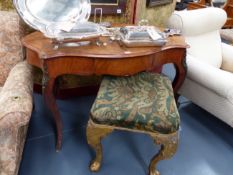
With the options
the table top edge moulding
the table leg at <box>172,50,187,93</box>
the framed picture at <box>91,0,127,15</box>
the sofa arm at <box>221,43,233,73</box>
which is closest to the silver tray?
the table top edge moulding

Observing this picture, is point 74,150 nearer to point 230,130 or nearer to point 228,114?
point 228,114

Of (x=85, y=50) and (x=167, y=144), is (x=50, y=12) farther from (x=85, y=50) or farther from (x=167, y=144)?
(x=167, y=144)

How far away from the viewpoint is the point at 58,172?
1564 millimetres

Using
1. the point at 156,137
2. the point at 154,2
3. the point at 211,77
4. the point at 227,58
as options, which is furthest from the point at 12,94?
the point at 227,58

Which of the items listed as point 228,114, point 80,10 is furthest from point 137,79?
point 228,114

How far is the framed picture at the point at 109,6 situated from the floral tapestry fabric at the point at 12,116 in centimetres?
85

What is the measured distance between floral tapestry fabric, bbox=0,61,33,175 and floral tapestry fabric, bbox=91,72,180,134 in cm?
37

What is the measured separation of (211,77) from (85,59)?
0.95m

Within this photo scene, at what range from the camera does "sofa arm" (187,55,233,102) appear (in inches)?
68.0

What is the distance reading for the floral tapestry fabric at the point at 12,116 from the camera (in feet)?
3.62

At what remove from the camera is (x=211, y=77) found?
1808 mm

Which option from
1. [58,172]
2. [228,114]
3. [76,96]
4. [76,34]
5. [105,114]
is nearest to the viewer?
[105,114]

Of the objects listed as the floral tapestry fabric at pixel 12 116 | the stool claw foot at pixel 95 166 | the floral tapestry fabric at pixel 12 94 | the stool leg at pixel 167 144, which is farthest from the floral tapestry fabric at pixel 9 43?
the stool leg at pixel 167 144

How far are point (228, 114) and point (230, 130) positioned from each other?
34 centimetres
